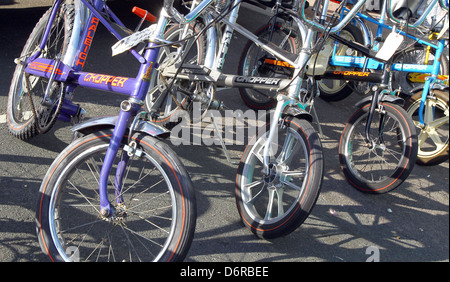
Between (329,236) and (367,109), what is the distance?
3.87 ft

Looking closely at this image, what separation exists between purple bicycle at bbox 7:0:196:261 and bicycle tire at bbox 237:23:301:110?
1748 millimetres

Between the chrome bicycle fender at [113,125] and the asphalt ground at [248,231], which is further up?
the chrome bicycle fender at [113,125]

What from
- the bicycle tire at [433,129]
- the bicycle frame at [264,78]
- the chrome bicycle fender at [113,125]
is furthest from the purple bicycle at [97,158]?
the bicycle tire at [433,129]

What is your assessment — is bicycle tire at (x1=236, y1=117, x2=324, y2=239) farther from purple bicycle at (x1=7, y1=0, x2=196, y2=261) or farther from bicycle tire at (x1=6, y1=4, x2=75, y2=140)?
bicycle tire at (x1=6, y1=4, x2=75, y2=140)

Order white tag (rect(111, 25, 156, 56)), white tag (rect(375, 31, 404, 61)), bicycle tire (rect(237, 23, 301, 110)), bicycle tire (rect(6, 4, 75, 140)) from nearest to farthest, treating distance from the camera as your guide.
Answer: white tag (rect(111, 25, 156, 56)) < white tag (rect(375, 31, 404, 61)) < bicycle tire (rect(6, 4, 75, 140)) < bicycle tire (rect(237, 23, 301, 110))

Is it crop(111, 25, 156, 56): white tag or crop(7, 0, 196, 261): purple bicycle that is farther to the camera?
crop(111, 25, 156, 56): white tag

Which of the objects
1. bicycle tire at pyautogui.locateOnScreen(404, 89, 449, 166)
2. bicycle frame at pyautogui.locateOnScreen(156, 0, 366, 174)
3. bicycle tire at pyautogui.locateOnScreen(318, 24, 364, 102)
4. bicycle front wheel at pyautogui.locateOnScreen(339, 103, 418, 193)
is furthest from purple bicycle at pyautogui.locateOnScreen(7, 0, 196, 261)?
bicycle tire at pyautogui.locateOnScreen(318, 24, 364, 102)

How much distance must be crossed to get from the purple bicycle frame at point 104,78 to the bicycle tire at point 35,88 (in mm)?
122

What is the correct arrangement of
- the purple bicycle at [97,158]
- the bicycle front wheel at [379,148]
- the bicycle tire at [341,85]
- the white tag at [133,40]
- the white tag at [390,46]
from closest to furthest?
the purple bicycle at [97,158]
the white tag at [133,40]
the white tag at [390,46]
the bicycle front wheel at [379,148]
the bicycle tire at [341,85]

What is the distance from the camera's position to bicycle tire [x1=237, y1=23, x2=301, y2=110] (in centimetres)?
457

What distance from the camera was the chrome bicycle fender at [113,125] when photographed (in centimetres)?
232

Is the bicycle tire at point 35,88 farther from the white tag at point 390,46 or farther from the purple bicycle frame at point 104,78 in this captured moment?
the white tag at point 390,46

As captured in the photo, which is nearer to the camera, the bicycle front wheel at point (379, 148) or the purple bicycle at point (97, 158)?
the purple bicycle at point (97, 158)

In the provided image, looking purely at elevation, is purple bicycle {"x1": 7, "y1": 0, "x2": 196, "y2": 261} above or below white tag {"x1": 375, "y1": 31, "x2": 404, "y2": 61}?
below
